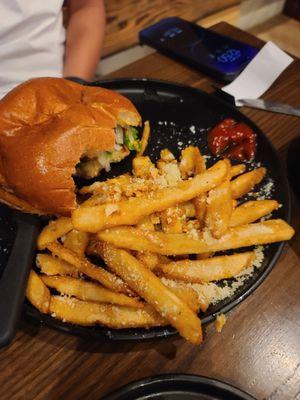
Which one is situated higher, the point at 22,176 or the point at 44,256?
the point at 22,176

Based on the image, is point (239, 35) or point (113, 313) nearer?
point (113, 313)

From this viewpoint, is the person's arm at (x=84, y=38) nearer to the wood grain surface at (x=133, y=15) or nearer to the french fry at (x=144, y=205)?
the wood grain surface at (x=133, y=15)

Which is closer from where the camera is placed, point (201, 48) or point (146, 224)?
point (146, 224)

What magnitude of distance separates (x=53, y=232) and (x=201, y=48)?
1477mm

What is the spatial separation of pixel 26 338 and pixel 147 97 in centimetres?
118

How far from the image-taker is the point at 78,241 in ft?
4.09

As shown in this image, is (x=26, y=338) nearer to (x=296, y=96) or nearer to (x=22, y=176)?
(x=22, y=176)

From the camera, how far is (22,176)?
Result: 1.35 meters

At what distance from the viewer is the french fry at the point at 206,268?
117 centimetres

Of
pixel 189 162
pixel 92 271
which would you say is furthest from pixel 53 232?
pixel 189 162

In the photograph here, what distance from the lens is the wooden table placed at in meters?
1.13

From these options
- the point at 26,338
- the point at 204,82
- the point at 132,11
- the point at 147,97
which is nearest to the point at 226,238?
the point at 26,338

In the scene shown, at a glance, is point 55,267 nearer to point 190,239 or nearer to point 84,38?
point 190,239

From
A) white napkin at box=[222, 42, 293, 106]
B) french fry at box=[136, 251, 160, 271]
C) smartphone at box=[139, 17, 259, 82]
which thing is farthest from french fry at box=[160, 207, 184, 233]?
smartphone at box=[139, 17, 259, 82]
